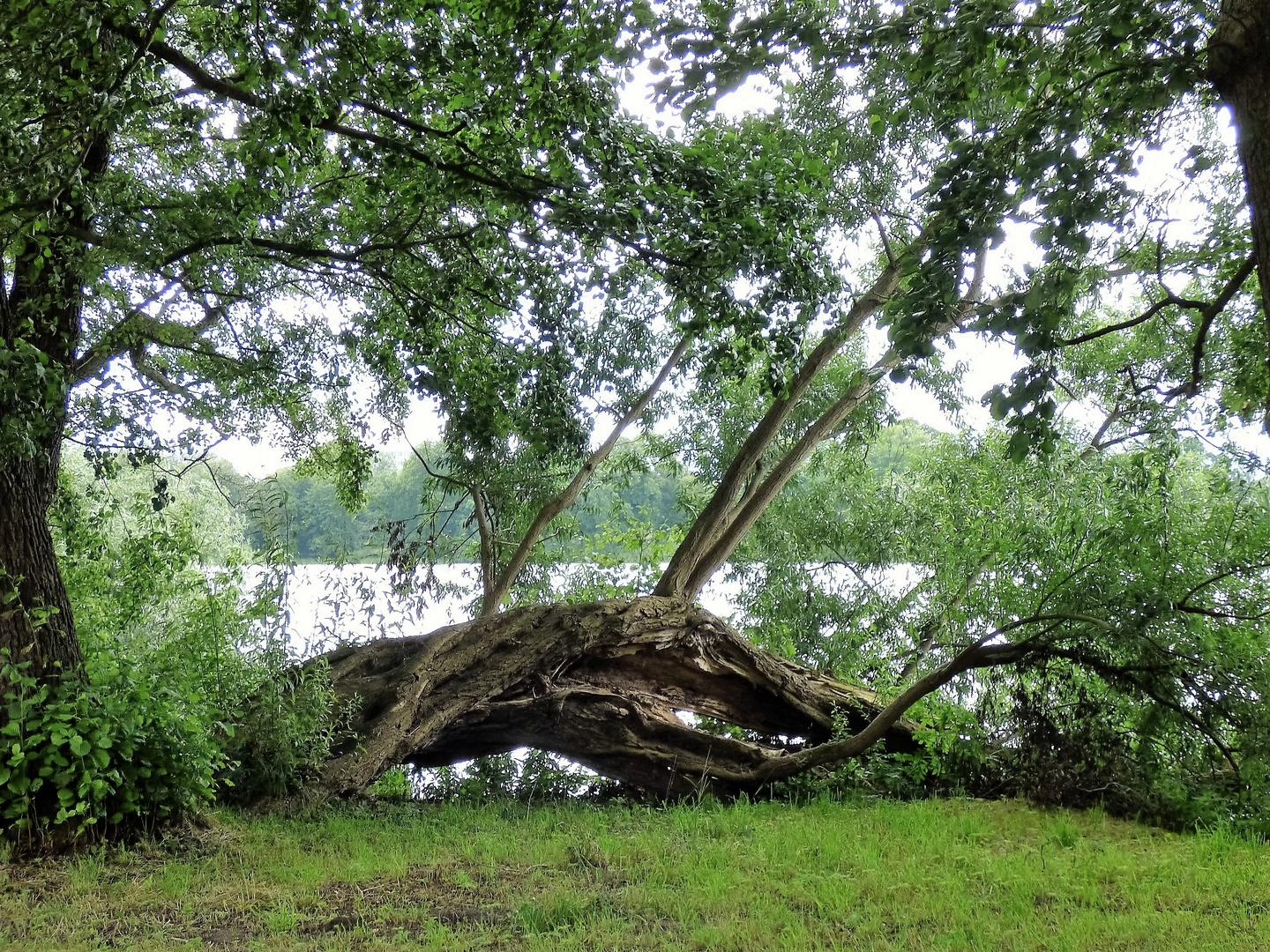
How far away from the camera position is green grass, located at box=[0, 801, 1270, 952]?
426cm

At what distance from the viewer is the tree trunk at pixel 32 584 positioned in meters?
5.50

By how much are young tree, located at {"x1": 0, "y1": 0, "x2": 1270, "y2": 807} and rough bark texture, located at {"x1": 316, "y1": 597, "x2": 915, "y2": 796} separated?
3 centimetres

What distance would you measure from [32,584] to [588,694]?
434 centimetres

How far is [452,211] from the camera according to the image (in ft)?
26.6

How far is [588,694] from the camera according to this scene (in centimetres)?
821

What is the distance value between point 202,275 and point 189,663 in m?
3.01

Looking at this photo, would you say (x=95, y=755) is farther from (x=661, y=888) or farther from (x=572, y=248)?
(x=572, y=248)

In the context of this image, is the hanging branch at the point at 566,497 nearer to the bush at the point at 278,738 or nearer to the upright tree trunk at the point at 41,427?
the bush at the point at 278,738

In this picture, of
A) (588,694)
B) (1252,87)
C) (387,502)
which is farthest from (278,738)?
(387,502)

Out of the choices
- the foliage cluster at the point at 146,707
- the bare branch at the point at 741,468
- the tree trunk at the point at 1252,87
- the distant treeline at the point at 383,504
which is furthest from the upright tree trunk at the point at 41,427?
the bare branch at the point at 741,468

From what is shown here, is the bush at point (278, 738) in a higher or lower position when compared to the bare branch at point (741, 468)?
lower

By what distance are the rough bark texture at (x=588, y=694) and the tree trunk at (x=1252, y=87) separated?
19.1 ft

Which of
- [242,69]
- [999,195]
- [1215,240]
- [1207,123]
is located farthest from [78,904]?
[1207,123]

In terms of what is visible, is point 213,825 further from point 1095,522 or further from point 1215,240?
point 1215,240
